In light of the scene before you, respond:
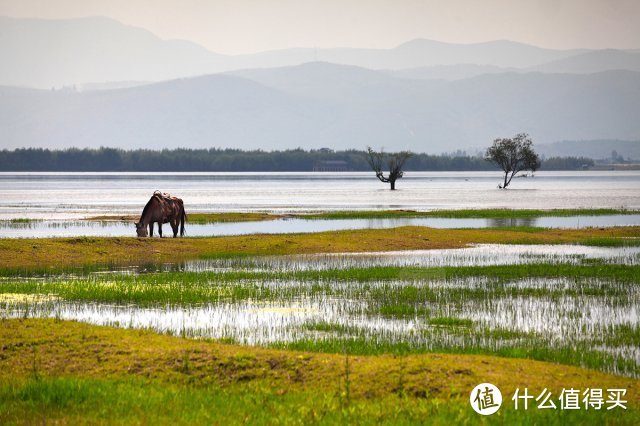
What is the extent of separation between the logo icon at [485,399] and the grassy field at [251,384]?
133mm

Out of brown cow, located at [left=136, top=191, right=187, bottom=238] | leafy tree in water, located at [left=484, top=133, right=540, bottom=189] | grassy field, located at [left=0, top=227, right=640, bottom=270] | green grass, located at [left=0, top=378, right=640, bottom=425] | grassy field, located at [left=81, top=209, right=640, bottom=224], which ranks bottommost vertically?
grassy field, located at [left=81, top=209, right=640, bottom=224]

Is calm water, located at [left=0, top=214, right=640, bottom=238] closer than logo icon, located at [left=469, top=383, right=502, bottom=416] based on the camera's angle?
No

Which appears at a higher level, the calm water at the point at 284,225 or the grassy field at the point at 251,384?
the grassy field at the point at 251,384

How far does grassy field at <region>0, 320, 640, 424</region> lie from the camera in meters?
13.8

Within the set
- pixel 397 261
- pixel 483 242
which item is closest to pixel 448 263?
pixel 397 261

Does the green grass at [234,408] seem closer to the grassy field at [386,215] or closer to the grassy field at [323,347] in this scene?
the grassy field at [323,347]

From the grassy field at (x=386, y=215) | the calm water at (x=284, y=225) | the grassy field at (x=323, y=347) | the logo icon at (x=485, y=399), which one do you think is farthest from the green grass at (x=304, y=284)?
the grassy field at (x=386, y=215)

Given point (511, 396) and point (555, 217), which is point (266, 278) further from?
point (555, 217)

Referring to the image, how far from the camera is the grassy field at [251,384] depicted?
13.8 metres

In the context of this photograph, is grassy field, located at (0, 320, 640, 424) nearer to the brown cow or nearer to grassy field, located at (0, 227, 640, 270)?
grassy field, located at (0, 227, 640, 270)

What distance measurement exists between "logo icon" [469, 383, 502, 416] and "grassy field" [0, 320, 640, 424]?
13 cm

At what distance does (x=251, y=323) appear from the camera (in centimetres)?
2311

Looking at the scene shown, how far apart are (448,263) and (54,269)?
1558 centimetres

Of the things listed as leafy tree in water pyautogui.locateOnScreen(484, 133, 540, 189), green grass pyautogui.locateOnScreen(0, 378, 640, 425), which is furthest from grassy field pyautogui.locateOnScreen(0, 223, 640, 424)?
leafy tree in water pyautogui.locateOnScreen(484, 133, 540, 189)
